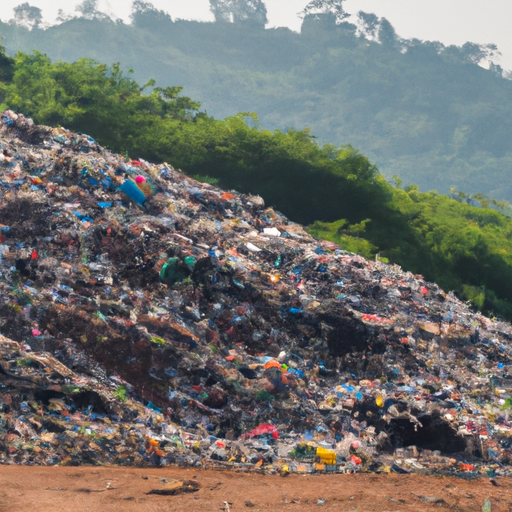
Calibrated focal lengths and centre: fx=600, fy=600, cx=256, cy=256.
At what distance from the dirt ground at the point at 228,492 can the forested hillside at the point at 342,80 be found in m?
155

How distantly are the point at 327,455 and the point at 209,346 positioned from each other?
2509mm

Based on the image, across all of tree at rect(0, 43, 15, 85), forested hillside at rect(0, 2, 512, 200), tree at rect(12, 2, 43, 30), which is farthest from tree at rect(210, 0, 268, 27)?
tree at rect(0, 43, 15, 85)

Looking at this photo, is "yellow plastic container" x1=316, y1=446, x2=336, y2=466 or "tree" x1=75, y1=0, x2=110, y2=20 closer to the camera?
"yellow plastic container" x1=316, y1=446, x2=336, y2=466

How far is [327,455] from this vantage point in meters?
7.12

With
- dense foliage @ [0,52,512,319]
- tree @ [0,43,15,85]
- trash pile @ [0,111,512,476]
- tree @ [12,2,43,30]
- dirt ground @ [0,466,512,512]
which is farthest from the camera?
tree @ [12,2,43,30]

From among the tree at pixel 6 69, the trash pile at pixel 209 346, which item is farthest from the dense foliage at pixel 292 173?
the trash pile at pixel 209 346

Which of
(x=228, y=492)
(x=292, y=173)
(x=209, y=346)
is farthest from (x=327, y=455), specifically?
(x=292, y=173)

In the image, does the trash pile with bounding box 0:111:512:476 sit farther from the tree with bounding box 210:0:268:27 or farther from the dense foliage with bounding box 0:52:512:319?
the tree with bounding box 210:0:268:27

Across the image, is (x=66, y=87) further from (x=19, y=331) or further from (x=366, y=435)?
(x=366, y=435)

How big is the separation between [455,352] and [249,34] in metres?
201

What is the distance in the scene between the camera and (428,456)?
299 inches

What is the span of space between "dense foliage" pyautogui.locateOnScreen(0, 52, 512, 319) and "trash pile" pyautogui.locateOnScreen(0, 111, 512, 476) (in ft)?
21.1

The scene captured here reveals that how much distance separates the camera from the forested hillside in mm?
164625

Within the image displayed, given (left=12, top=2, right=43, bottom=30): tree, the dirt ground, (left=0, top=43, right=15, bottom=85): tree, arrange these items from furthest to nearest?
(left=12, top=2, right=43, bottom=30): tree < (left=0, top=43, right=15, bottom=85): tree < the dirt ground
